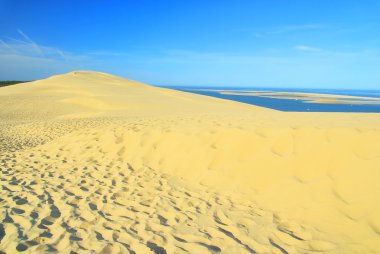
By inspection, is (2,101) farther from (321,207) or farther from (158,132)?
(321,207)

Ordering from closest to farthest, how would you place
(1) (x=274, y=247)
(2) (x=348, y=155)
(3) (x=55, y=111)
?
1. (1) (x=274, y=247)
2. (2) (x=348, y=155)
3. (3) (x=55, y=111)

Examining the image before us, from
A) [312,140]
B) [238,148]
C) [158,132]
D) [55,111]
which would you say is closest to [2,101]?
[55,111]

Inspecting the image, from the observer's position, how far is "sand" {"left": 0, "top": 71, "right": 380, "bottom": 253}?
3.63 metres

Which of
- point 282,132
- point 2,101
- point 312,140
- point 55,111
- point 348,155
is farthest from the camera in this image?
point 2,101

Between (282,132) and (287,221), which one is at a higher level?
(282,132)

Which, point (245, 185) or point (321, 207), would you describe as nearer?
point (321, 207)

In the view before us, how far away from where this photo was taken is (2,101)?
818 inches

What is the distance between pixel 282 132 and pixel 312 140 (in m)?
0.70

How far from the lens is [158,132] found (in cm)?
798

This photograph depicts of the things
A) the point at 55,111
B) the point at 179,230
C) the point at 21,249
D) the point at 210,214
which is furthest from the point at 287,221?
the point at 55,111

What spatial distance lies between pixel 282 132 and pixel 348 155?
1.48 metres

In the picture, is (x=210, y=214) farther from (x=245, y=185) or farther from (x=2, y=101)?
(x=2, y=101)

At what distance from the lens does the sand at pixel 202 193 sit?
11.9 ft

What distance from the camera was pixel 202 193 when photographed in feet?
17.2
